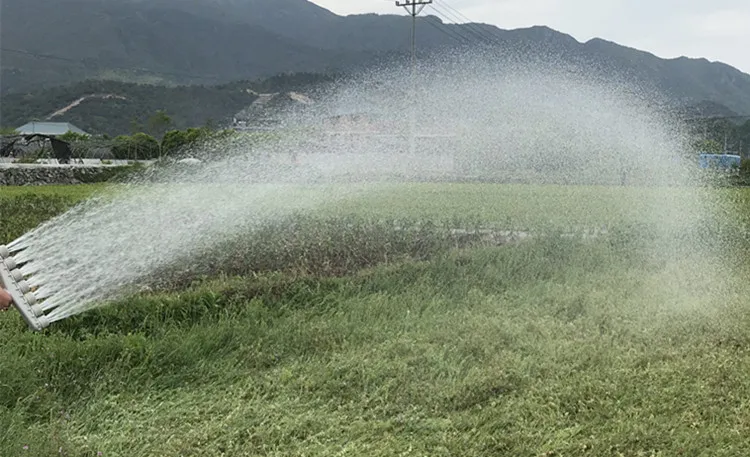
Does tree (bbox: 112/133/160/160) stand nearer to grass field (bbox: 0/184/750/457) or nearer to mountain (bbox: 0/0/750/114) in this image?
grass field (bbox: 0/184/750/457)

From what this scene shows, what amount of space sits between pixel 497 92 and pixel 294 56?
487ft

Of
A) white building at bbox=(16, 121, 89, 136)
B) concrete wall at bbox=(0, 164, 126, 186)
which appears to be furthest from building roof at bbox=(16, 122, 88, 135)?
concrete wall at bbox=(0, 164, 126, 186)

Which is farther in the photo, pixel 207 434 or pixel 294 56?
pixel 294 56

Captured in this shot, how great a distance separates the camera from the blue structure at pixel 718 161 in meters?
15.1

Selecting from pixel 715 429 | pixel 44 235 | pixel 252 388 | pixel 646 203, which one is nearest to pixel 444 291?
A: pixel 252 388

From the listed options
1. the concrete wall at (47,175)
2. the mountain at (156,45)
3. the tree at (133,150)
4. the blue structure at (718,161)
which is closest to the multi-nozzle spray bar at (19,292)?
the blue structure at (718,161)

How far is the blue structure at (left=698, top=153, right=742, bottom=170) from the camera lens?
49.5ft

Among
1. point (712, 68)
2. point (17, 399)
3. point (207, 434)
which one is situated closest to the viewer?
point (207, 434)

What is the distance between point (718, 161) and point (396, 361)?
59.7ft

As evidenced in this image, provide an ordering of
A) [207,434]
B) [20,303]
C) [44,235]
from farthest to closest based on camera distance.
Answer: [44,235] → [207,434] → [20,303]

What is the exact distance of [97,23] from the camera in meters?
152

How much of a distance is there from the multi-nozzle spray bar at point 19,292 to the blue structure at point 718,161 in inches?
537

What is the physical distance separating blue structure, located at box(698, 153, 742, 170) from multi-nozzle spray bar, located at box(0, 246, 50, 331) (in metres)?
13.6

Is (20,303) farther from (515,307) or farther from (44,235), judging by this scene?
(515,307)
